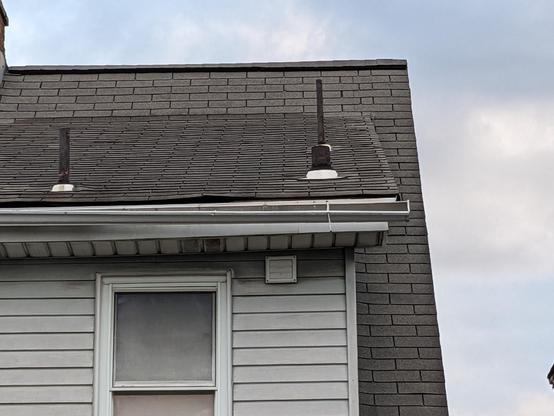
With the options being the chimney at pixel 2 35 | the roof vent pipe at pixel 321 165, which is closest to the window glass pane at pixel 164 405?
the roof vent pipe at pixel 321 165

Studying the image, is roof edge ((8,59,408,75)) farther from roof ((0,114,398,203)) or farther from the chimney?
roof ((0,114,398,203))

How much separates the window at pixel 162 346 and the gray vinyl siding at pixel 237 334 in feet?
0.26

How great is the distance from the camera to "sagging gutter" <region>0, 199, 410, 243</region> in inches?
250

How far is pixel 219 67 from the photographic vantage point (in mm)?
10867

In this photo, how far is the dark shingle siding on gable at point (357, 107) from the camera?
776 cm

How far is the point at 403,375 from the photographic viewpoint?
746 cm

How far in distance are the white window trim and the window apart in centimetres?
76

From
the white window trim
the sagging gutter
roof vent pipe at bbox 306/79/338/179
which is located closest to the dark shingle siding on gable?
the white window trim

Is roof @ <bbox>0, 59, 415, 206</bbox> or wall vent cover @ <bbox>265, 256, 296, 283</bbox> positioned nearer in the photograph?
wall vent cover @ <bbox>265, 256, 296, 283</bbox>

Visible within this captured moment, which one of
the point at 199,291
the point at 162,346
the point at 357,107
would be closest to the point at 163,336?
Result: the point at 162,346

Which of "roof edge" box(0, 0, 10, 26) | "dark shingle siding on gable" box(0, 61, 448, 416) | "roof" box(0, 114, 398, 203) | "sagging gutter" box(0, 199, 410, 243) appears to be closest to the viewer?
"sagging gutter" box(0, 199, 410, 243)

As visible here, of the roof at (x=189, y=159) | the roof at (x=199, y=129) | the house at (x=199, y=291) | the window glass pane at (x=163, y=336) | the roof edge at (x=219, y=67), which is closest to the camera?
the house at (x=199, y=291)

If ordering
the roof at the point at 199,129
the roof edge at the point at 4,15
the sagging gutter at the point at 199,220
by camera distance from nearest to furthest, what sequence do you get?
the sagging gutter at the point at 199,220 → the roof at the point at 199,129 → the roof edge at the point at 4,15

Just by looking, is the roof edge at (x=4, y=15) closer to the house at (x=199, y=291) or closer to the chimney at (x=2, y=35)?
the chimney at (x=2, y=35)
